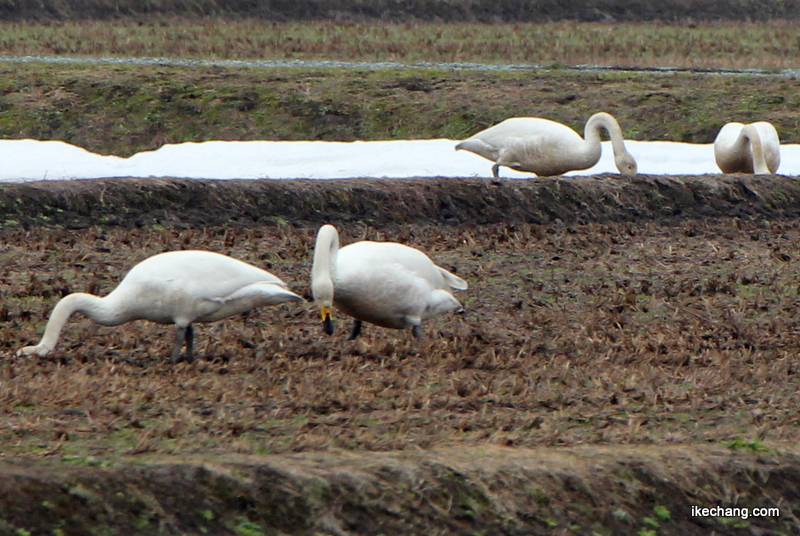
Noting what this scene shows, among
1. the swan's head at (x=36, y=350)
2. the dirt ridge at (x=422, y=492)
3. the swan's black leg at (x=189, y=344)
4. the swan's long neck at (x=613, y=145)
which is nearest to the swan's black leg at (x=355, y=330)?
the swan's black leg at (x=189, y=344)

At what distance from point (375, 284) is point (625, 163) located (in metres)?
7.54

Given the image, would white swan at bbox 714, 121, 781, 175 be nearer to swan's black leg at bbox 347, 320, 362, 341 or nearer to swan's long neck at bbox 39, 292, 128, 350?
swan's black leg at bbox 347, 320, 362, 341

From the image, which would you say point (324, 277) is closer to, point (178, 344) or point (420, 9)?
point (178, 344)

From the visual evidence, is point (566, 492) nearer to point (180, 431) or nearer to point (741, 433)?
point (741, 433)

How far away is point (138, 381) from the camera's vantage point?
21.3 ft

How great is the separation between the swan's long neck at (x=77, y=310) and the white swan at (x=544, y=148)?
7.87 m

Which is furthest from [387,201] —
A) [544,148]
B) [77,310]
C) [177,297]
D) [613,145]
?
[77,310]

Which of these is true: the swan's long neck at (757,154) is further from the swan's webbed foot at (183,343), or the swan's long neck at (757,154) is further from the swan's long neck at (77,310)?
the swan's long neck at (77,310)

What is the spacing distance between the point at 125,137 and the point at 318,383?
1376cm

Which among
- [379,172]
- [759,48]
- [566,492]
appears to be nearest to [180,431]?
[566,492]

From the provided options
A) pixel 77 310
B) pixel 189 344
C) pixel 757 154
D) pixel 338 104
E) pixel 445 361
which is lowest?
pixel 445 361

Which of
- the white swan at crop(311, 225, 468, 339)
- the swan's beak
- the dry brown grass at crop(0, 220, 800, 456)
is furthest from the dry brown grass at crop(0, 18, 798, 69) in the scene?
the swan's beak

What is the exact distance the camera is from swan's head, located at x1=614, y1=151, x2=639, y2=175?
46.8 ft

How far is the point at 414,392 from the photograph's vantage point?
6.44 meters
